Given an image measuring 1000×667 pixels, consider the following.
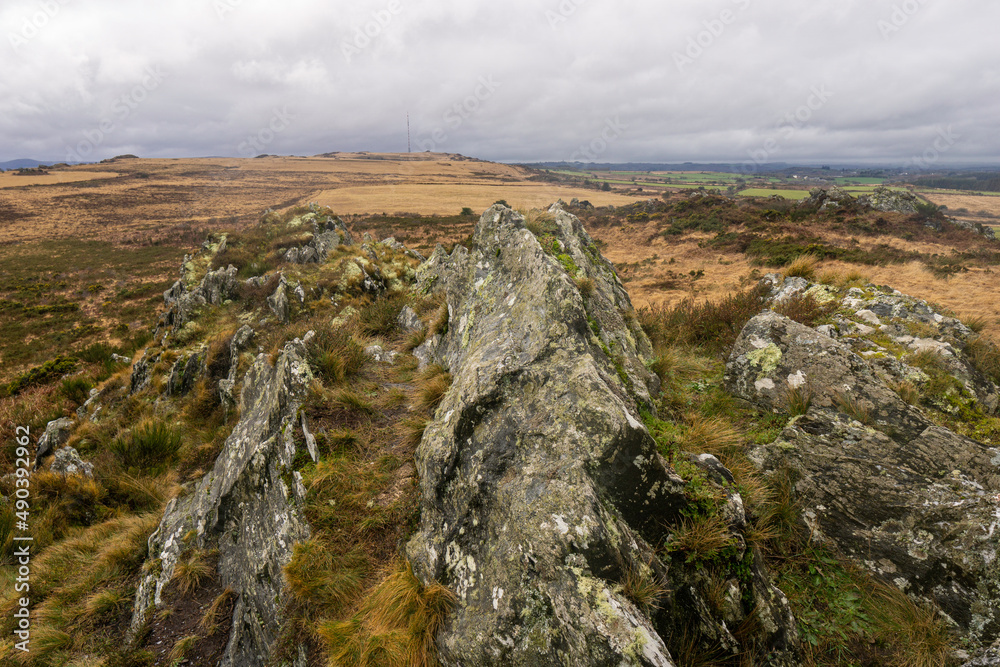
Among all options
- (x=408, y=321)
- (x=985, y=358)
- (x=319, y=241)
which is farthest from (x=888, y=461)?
(x=319, y=241)

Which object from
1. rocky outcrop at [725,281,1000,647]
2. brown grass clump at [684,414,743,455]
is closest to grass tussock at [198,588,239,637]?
brown grass clump at [684,414,743,455]

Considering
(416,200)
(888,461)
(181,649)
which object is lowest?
(181,649)

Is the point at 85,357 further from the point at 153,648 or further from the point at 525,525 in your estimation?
the point at 525,525

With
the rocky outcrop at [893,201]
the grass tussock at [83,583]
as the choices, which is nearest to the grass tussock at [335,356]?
the grass tussock at [83,583]

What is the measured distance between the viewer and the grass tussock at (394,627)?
312 cm

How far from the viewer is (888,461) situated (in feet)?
13.5

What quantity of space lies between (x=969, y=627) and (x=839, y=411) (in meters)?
2.17

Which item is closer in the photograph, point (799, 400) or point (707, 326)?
point (799, 400)

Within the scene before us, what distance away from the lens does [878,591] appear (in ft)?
11.5

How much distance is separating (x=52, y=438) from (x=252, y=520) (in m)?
9.05

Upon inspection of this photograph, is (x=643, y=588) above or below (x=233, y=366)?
above

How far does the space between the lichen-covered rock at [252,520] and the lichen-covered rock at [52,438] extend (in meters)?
6.22

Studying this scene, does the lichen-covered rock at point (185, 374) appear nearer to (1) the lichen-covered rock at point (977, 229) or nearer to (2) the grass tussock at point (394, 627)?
(2) the grass tussock at point (394, 627)

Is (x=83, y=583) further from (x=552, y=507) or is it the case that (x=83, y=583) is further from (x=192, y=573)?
(x=552, y=507)
